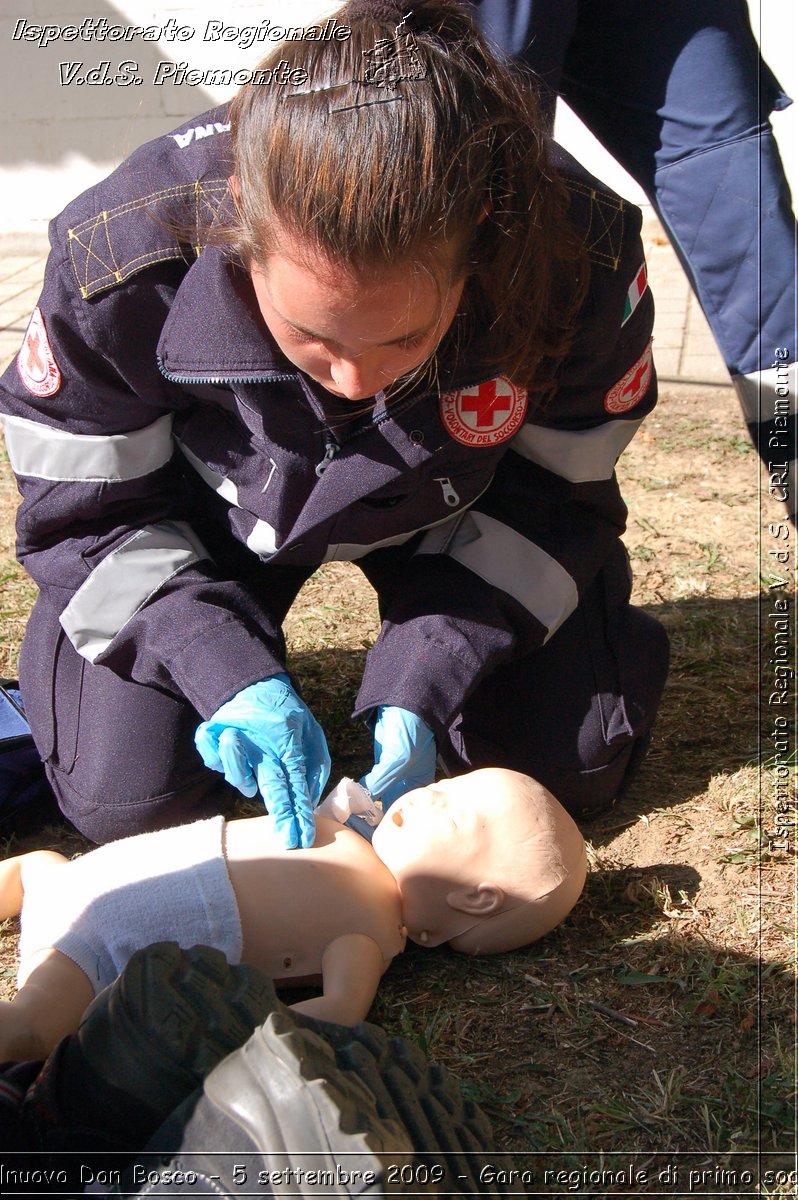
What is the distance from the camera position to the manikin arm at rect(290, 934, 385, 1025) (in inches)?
61.1

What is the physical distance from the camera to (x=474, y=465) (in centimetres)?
196

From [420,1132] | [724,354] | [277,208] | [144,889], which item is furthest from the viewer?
[724,354]

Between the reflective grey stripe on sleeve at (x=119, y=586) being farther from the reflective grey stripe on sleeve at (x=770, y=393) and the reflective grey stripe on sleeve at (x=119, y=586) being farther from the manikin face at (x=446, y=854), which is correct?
the reflective grey stripe on sleeve at (x=770, y=393)

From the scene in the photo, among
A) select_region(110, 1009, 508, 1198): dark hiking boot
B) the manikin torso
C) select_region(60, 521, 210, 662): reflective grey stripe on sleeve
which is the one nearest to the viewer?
select_region(110, 1009, 508, 1198): dark hiking boot

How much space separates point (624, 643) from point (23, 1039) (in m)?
1.24

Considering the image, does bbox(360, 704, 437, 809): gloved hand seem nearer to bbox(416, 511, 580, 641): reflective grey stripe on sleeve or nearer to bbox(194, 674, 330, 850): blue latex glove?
bbox(194, 674, 330, 850): blue latex glove

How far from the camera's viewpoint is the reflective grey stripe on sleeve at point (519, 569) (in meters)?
2.04

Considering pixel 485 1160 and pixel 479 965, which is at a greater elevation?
pixel 485 1160

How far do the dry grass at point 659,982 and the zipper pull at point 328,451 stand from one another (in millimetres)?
660

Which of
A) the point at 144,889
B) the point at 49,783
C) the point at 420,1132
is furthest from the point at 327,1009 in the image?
the point at 49,783

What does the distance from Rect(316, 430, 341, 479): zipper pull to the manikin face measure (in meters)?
0.55

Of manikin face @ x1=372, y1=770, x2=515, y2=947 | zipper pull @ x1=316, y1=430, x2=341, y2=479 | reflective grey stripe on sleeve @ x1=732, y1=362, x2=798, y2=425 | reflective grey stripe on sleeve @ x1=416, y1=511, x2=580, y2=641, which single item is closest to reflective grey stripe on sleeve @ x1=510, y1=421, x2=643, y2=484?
reflective grey stripe on sleeve @ x1=416, y1=511, x2=580, y2=641

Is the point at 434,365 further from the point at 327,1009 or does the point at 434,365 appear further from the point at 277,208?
the point at 327,1009

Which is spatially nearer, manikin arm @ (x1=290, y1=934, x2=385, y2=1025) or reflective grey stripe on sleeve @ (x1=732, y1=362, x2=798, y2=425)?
manikin arm @ (x1=290, y1=934, x2=385, y2=1025)
